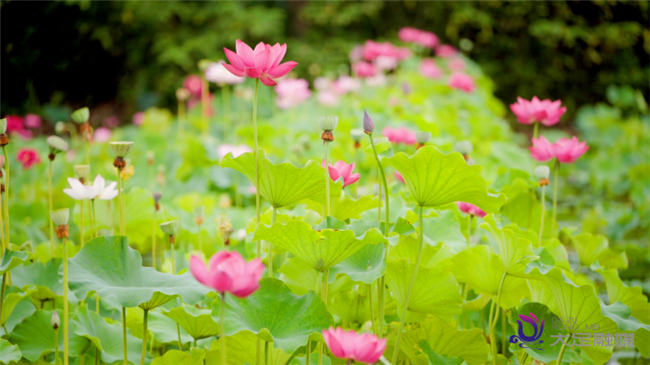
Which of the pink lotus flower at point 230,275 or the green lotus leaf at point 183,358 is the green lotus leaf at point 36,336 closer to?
the green lotus leaf at point 183,358

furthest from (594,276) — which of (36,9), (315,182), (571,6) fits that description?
(571,6)

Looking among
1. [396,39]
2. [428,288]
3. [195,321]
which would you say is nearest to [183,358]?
[195,321]

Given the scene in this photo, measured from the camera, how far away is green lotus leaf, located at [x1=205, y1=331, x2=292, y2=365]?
69 cm

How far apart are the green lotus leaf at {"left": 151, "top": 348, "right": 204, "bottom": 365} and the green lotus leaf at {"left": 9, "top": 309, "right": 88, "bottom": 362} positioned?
15 cm

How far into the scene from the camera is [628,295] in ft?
2.84

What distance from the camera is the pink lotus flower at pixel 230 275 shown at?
1.54 feet

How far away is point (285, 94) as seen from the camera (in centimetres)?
246

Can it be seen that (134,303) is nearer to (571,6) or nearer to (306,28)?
(306,28)

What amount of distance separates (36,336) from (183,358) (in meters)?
0.29

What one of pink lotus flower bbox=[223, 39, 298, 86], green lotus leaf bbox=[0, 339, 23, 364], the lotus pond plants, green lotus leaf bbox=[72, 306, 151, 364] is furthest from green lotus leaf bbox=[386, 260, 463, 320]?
green lotus leaf bbox=[0, 339, 23, 364]

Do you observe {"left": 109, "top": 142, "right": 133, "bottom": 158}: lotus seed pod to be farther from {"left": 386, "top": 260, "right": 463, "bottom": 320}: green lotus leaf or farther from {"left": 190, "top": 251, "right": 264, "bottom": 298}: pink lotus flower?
{"left": 386, "top": 260, "right": 463, "bottom": 320}: green lotus leaf

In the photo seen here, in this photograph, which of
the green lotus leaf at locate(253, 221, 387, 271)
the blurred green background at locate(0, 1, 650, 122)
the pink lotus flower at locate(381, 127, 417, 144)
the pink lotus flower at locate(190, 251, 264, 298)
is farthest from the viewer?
the blurred green background at locate(0, 1, 650, 122)

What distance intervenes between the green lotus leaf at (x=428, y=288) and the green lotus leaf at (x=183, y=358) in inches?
11.4

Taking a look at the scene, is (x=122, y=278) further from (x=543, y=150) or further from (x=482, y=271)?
(x=543, y=150)
